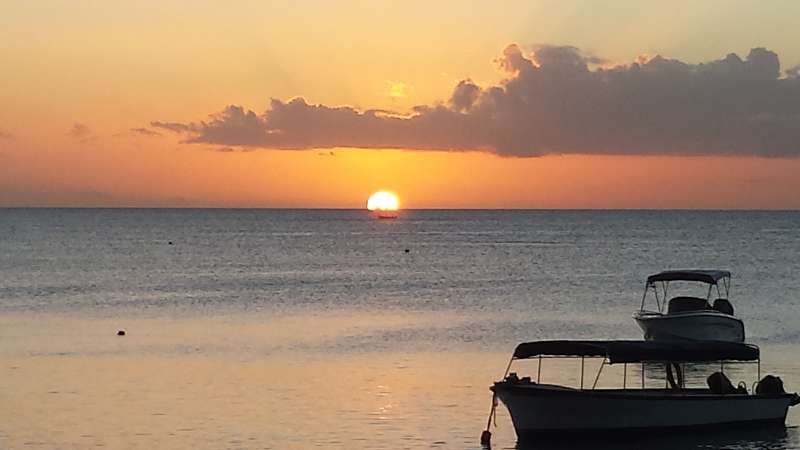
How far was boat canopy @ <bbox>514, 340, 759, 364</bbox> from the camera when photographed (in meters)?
29.3

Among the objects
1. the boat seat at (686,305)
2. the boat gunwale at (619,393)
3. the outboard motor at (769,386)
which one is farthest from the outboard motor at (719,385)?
the boat seat at (686,305)

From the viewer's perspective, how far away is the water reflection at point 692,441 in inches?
1142

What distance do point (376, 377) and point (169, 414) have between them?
306 inches

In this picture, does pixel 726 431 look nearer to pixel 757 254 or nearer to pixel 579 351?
pixel 579 351

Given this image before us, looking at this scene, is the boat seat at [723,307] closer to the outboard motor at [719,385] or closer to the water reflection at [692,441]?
the outboard motor at [719,385]

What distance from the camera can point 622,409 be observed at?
29.4 meters

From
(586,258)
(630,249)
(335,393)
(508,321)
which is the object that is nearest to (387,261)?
(586,258)

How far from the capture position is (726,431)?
1204 inches

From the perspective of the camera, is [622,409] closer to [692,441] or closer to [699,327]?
[692,441]

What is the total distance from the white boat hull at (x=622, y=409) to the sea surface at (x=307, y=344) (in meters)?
0.42

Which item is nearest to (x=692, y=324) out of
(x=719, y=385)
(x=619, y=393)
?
(x=719, y=385)

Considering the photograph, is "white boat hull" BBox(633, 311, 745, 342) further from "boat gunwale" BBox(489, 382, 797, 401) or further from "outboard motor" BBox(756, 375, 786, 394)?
"boat gunwale" BBox(489, 382, 797, 401)

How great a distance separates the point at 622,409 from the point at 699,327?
51.3 ft

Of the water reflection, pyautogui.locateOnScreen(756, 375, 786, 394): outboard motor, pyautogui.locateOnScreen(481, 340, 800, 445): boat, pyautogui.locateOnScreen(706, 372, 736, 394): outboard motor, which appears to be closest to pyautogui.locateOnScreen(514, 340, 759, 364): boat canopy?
pyautogui.locateOnScreen(481, 340, 800, 445): boat
